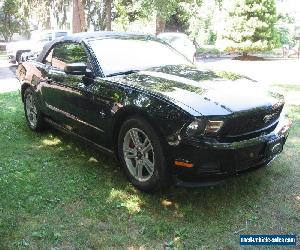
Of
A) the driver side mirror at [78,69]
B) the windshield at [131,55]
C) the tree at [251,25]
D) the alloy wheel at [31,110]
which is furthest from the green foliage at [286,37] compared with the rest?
the driver side mirror at [78,69]

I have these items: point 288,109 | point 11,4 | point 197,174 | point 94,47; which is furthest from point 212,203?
point 11,4

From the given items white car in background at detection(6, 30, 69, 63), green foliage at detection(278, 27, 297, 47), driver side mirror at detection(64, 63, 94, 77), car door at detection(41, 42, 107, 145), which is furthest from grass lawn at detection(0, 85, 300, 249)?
green foliage at detection(278, 27, 297, 47)

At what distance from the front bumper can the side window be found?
1.96 meters

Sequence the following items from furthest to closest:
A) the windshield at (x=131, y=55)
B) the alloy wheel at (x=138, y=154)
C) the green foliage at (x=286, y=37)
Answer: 1. the green foliage at (x=286, y=37)
2. the windshield at (x=131, y=55)
3. the alloy wheel at (x=138, y=154)

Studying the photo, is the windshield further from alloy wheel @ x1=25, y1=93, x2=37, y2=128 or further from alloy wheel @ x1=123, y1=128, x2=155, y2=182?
alloy wheel @ x1=25, y1=93, x2=37, y2=128

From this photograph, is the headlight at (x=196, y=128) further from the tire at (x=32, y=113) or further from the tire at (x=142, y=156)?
the tire at (x=32, y=113)

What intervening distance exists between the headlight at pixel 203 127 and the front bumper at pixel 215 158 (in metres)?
0.08

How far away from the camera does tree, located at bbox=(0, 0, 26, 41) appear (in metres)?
39.0

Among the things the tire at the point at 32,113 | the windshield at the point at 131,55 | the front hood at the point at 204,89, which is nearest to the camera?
the front hood at the point at 204,89

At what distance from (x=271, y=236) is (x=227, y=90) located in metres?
1.44

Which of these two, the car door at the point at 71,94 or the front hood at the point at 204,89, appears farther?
the car door at the point at 71,94

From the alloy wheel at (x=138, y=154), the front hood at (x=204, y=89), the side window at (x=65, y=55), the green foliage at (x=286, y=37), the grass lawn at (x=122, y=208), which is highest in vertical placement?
the green foliage at (x=286, y=37)

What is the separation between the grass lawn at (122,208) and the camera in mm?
3445

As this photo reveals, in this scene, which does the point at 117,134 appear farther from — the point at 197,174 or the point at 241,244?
the point at 241,244
